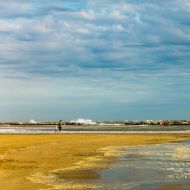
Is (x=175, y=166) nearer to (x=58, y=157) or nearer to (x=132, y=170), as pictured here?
(x=132, y=170)

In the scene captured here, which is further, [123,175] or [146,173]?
[146,173]

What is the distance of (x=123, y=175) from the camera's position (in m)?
20.6

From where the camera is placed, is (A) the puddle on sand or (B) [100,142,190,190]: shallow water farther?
(B) [100,142,190,190]: shallow water

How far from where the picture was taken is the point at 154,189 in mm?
16984

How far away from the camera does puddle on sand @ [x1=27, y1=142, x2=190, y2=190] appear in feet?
58.7

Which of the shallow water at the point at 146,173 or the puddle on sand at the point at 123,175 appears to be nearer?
the puddle on sand at the point at 123,175

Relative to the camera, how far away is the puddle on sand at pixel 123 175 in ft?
58.7

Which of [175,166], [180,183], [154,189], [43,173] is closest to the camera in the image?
[154,189]

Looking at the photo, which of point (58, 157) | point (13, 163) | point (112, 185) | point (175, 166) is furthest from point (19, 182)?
point (58, 157)

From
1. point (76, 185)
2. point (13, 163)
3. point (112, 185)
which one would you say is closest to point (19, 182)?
point (76, 185)

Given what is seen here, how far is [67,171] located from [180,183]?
5912 mm

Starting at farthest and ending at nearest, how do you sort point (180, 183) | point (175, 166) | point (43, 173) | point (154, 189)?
point (175, 166)
point (43, 173)
point (180, 183)
point (154, 189)

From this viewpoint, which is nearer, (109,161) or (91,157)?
(109,161)

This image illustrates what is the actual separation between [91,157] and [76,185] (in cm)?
1161
